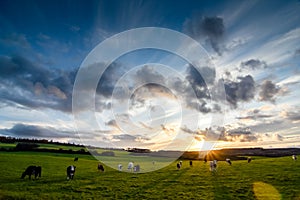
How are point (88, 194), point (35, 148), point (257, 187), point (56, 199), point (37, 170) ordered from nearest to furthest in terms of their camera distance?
point (56, 199)
point (88, 194)
point (257, 187)
point (37, 170)
point (35, 148)

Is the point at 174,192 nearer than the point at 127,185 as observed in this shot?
Yes

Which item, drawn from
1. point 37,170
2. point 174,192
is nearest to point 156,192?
point 174,192

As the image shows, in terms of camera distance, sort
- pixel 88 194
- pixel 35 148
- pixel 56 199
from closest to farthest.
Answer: pixel 56 199, pixel 88 194, pixel 35 148

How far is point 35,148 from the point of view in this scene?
96.8 m

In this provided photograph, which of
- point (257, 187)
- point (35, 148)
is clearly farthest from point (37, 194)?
point (35, 148)

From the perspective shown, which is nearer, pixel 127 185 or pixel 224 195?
pixel 224 195

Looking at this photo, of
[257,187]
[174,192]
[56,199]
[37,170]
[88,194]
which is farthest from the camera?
[37,170]

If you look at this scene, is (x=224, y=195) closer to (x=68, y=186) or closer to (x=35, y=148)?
(x=68, y=186)

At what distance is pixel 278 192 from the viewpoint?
24562mm

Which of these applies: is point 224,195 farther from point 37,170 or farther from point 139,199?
point 37,170

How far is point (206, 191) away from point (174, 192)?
3103 mm

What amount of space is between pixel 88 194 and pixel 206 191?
10.9 metres

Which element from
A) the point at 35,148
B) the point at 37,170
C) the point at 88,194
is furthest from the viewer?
the point at 35,148

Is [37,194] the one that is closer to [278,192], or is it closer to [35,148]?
[278,192]
